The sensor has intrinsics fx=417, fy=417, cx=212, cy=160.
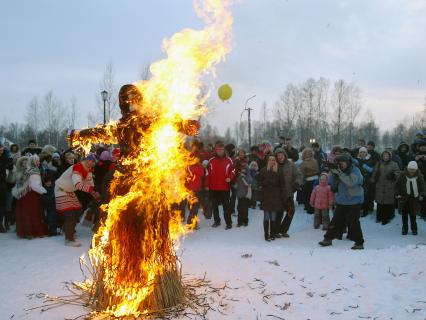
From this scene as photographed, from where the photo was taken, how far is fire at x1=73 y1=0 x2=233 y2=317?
476 centimetres

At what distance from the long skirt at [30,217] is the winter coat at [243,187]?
16.3 ft

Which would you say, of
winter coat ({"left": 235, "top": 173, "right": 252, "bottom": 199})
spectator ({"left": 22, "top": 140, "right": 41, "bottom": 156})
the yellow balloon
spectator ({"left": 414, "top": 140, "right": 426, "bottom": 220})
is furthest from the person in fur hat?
spectator ({"left": 22, "top": 140, "right": 41, "bottom": 156})

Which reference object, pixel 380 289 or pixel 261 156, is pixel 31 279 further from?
pixel 261 156

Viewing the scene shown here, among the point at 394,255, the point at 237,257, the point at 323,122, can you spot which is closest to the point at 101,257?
the point at 237,257

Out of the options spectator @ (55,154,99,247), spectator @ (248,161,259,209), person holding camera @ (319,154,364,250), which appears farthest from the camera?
spectator @ (248,161,259,209)

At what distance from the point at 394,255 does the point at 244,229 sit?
4355 millimetres

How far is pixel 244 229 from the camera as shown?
10766 mm

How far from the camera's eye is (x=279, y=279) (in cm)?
584

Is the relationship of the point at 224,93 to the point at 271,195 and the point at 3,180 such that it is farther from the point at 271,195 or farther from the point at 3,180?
the point at 3,180

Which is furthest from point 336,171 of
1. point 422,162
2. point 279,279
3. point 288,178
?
point 279,279

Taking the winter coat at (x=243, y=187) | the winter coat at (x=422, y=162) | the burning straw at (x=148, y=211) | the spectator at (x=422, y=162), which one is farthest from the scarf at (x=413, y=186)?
the burning straw at (x=148, y=211)

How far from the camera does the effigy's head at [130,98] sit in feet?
16.1

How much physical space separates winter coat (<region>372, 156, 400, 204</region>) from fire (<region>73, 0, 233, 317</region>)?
24.9 ft

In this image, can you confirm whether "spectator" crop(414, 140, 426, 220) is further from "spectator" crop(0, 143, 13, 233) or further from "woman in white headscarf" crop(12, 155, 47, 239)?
"spectator" crop(0, 143, 13, 233)
